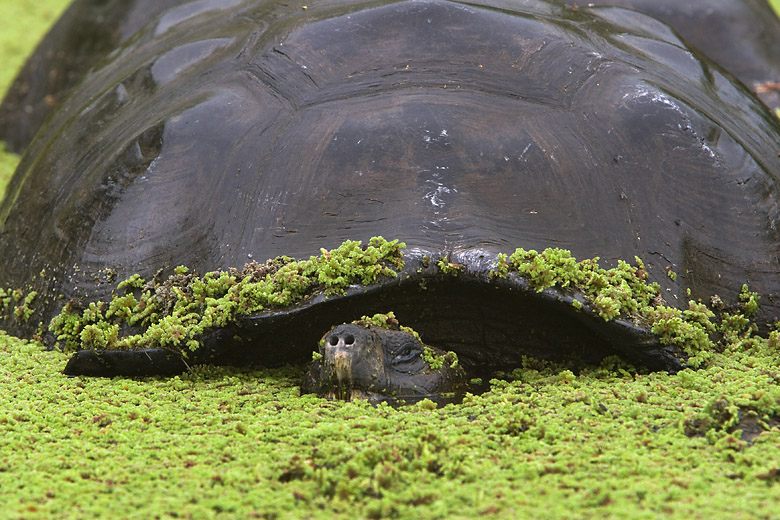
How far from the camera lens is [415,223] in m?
2.30

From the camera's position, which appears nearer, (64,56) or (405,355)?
(405,355)

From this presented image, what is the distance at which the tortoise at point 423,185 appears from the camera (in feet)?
7.57

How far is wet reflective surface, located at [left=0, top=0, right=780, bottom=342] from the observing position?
238cm

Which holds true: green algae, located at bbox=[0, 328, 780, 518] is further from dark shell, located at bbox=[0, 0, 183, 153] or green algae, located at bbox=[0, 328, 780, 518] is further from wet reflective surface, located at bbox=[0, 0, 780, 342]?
dark shell, located at bbox=[0, 0, 183, 153]

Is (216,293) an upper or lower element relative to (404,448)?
upper

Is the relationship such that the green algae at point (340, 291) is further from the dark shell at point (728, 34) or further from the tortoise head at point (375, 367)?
the dark shell at point (728, 34)

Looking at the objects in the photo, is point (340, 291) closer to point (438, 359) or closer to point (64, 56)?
point (438, 359)

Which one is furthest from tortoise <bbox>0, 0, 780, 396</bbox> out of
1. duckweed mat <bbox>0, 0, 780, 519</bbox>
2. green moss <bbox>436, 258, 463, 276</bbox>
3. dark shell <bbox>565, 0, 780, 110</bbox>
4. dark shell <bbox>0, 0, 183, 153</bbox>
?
dark shell <bbox>0, 0, 183, 153</bbox>

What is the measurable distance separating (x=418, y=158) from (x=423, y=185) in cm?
9

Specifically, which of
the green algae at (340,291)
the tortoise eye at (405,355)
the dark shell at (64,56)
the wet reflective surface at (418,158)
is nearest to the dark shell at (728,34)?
the wet reflective surface at (418,158)

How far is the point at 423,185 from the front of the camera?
2363 mm

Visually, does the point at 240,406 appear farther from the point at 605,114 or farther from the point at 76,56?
the point at 76,56

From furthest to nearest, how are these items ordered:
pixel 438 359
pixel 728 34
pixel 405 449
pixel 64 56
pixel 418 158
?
pixel 64 56
pixel 728 34
pixel 418 158
pixel 438 359
pixel 405 449

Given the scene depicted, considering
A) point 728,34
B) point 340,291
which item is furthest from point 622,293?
point 728,34
